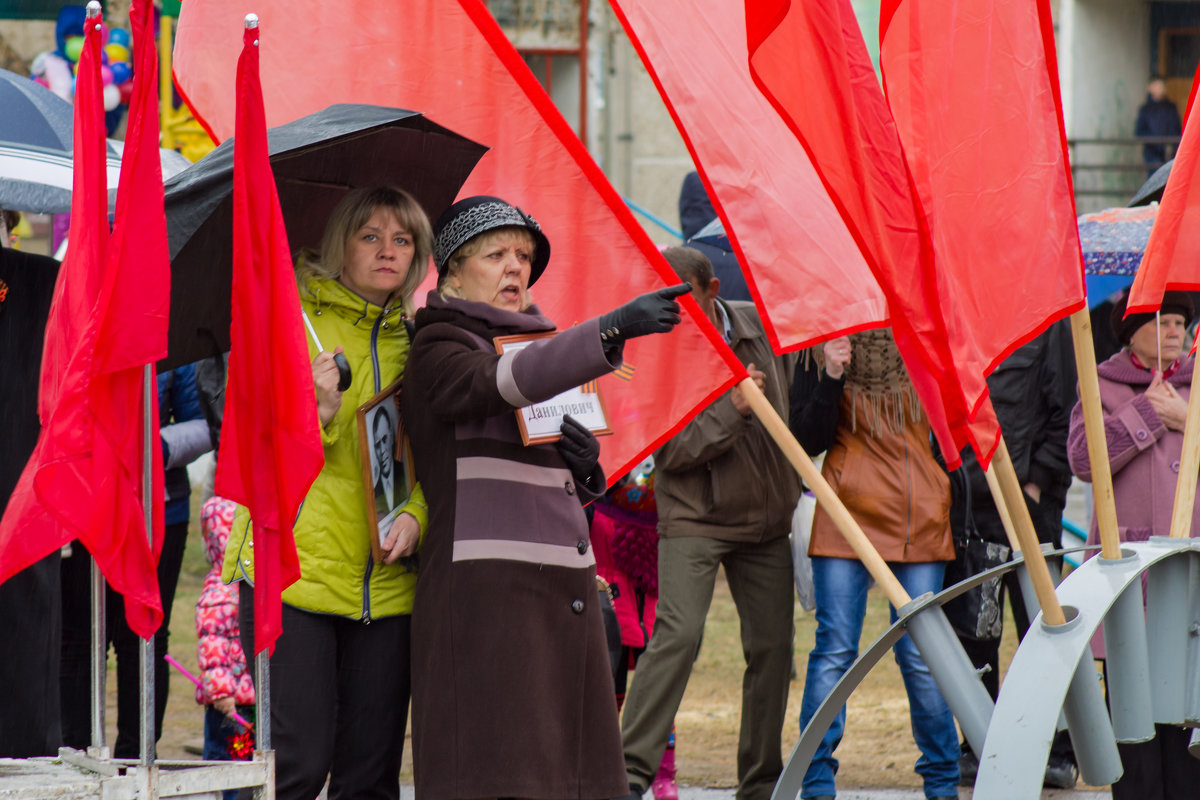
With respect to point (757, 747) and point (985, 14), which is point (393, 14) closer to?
point (985, 14)

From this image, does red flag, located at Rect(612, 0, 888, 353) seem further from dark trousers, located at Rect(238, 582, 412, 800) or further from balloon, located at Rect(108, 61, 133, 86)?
balloon, located at Rect(108, 61, 133, 86)

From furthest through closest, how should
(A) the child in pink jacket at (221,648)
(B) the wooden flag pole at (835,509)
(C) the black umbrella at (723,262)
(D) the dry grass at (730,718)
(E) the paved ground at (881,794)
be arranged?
1. (C) the black umbrella at (723,262)
2. (D) the dry grass at (730,718)
3. (E) the paved ground at (881,794)
4. (A) the child in pink jacket at (221,648)
5. (B) the wooden flag pole at (835,509)

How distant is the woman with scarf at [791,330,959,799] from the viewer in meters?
5.27

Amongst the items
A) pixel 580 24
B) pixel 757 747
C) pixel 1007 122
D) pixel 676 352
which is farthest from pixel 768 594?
pixel 580 24

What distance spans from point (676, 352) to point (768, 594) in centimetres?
141

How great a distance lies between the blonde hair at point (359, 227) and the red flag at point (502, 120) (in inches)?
10.5

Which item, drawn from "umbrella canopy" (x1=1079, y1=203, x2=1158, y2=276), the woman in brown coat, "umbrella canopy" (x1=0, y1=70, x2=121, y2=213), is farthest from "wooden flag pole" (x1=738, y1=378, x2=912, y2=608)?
"umbrella canopy" (x1=1079, y1=203, x2=1158, y2=276)

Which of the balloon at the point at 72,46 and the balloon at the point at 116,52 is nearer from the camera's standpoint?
A: the balloon at the point at 72,46

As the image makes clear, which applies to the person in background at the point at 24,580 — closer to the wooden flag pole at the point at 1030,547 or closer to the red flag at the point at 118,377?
the red flag at the point at 118,377

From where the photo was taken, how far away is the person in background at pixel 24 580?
4.05 m

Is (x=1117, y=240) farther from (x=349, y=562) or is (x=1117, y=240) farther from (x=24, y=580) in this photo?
(x=24, y=580)

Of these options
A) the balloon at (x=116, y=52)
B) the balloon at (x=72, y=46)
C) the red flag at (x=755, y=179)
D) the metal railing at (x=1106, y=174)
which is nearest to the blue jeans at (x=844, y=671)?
the red flag at (x=755, y=179)

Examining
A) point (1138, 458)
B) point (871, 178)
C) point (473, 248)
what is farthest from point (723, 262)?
point (871, 178)

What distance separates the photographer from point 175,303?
359 centimetres
